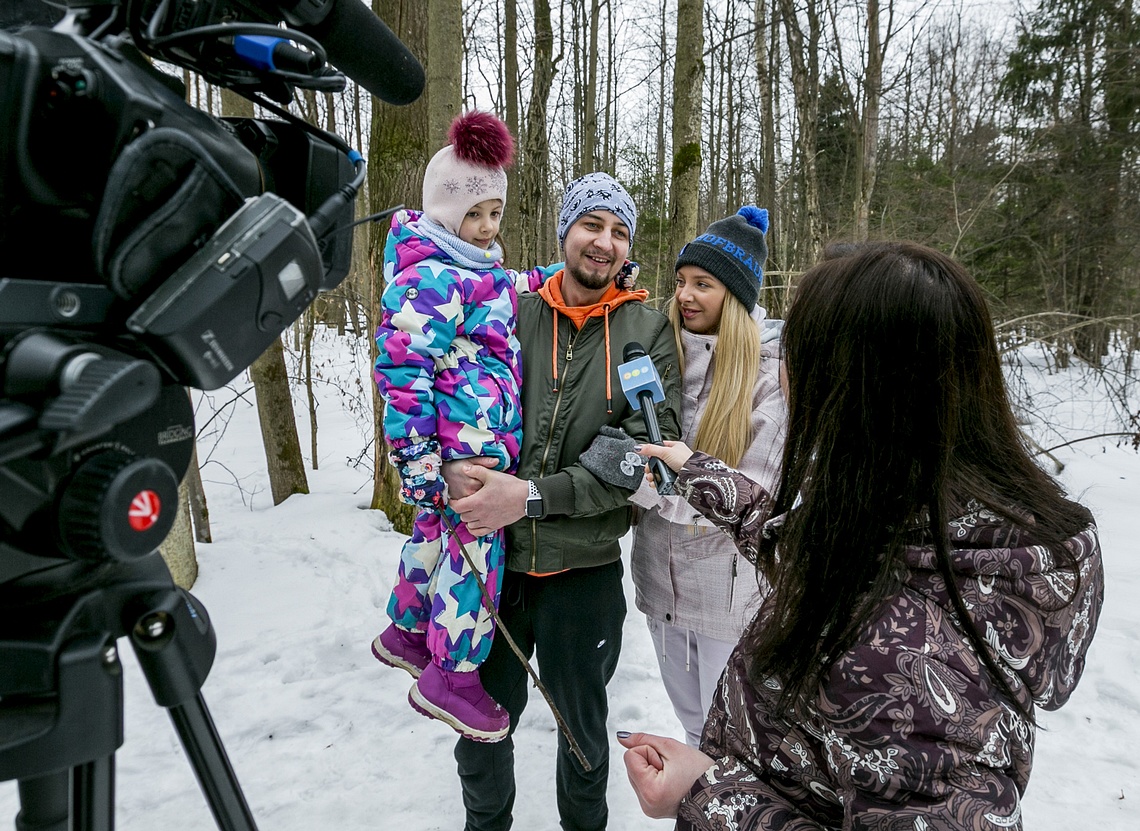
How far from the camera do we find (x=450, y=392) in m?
1.79

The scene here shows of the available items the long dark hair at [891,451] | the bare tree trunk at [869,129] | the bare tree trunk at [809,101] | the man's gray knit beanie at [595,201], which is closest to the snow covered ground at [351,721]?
the long dark hair at [891,451]

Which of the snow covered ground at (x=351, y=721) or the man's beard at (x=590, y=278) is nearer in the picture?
the man's beard at (x=590, y=278)

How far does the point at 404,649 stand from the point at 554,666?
43 centimetres

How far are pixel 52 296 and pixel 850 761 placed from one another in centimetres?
108

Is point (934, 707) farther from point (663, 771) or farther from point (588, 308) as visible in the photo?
point (588, 308)

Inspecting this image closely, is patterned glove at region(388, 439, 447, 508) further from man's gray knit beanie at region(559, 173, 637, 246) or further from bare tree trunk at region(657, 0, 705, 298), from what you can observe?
bare tree trunk at region(657, 0, 705, 298)

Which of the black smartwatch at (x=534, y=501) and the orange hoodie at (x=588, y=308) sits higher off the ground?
the orange hoodie at (x=588, y=308)

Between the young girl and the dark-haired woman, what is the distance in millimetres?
787

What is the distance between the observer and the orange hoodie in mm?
1910

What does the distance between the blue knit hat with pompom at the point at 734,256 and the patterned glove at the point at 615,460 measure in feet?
1.97

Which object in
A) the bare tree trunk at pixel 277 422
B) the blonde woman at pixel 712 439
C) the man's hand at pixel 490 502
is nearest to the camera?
the man's hand at pixel 490 502

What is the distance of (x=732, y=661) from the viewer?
1.24 m

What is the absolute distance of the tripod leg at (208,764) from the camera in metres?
0.82

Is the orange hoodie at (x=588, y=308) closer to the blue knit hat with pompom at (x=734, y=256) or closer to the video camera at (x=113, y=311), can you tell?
the blue knit hat with pompom at (x=734, y=256)
